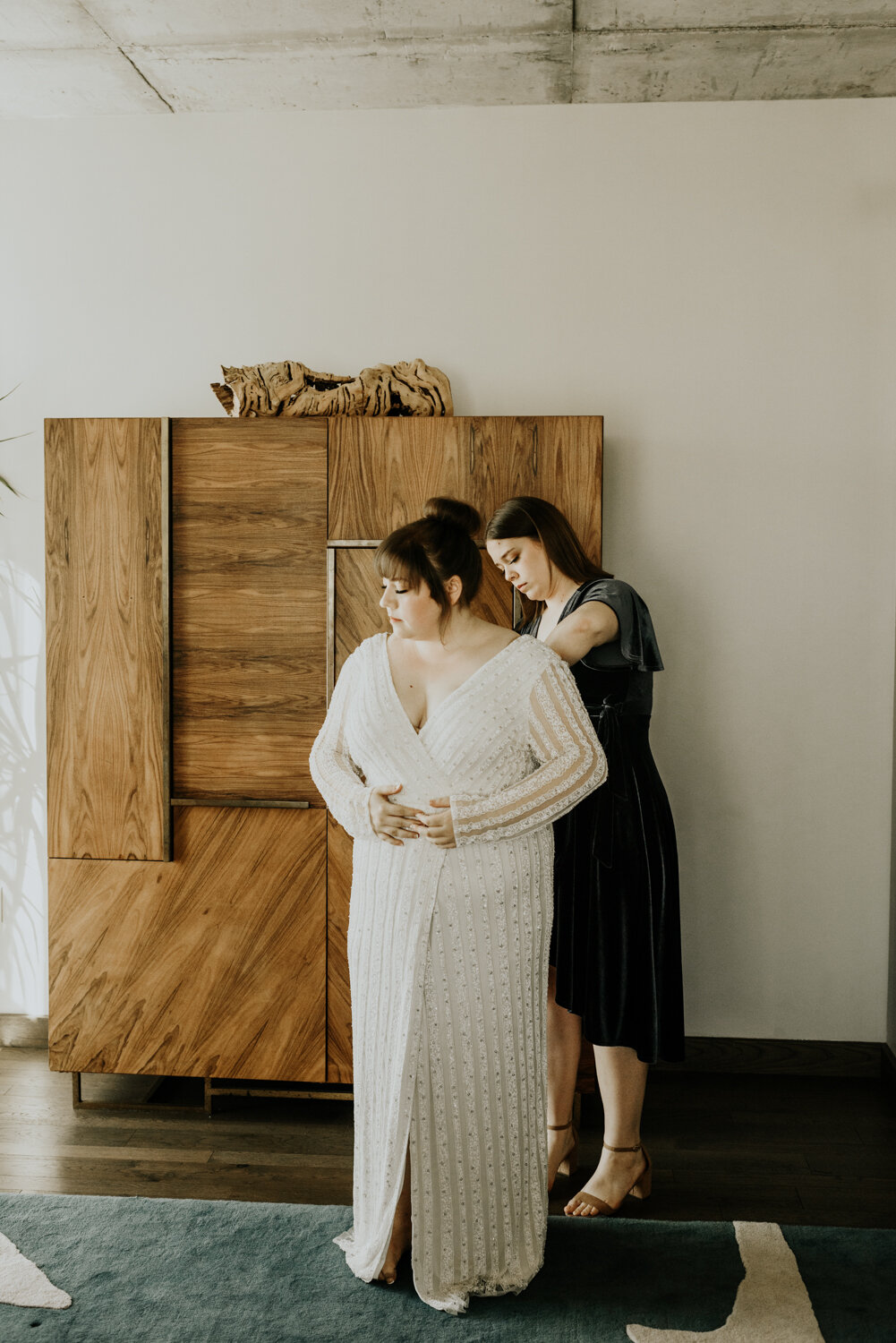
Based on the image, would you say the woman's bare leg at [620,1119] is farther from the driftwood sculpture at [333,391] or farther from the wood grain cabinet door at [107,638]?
the driftwood sculpture at [333,391]

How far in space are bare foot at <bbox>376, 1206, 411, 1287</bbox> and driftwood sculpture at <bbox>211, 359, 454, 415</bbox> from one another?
2.13 metres

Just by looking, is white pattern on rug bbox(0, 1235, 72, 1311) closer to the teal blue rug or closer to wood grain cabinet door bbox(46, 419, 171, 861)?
the teal blue rug

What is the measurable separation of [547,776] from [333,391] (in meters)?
1.54

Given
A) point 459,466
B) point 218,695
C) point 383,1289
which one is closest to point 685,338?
point 459,466

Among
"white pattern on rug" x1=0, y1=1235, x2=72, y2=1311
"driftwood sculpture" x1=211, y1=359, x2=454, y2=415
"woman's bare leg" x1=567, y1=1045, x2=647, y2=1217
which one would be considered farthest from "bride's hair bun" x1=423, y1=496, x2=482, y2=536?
"white pattern on rug" x1=0, y1=1235, x2=72, y2=1311

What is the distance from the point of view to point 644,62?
2.84 metres

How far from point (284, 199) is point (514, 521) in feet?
5.08

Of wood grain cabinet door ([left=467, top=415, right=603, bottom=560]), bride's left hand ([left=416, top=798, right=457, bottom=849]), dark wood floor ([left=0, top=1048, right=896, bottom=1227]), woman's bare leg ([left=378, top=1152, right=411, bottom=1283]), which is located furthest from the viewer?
wood grain cabinet door ([left=467, top=415, right=603, bottom=560])

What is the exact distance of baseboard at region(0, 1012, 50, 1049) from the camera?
329cm

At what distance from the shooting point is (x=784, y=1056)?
3.11 m

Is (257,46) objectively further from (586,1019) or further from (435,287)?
(586,1019)

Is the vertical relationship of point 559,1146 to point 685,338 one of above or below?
below

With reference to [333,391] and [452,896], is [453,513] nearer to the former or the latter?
[452,896]

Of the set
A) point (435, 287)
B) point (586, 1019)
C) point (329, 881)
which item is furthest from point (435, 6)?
point (586, 1019)
